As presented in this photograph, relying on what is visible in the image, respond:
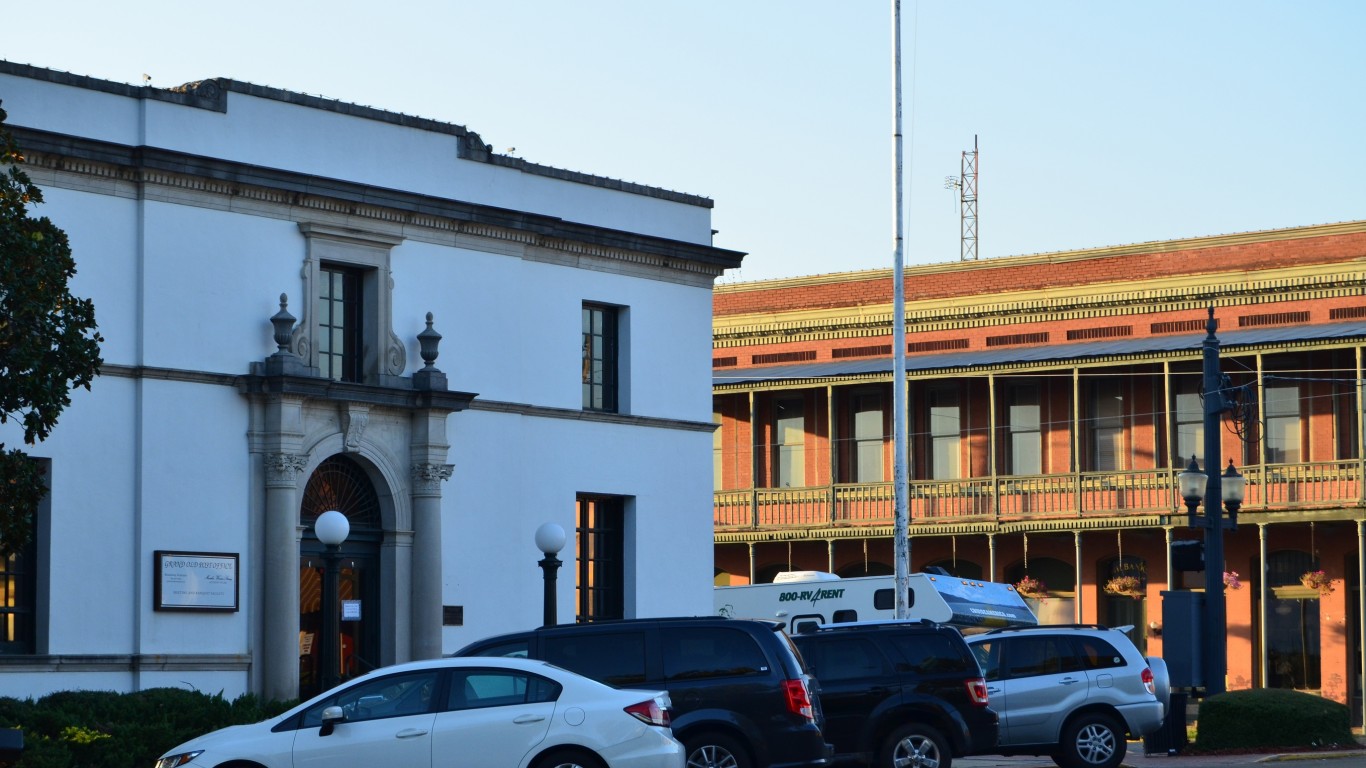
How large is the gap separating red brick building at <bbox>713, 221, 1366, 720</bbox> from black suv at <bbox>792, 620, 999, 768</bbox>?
1751cm

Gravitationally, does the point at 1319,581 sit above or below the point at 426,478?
below

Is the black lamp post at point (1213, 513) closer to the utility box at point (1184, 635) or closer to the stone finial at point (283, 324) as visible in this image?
the utility box at point (1184, 635)

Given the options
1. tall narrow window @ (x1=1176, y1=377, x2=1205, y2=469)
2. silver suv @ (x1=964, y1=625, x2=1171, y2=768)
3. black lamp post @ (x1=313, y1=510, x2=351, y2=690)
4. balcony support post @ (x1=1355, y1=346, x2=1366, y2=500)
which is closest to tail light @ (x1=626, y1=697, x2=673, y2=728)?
black lamp post @ (x1=313, y1=510, x2=351, y2=690)

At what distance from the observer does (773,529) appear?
4597cm

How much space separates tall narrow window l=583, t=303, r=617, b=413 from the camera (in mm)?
30016

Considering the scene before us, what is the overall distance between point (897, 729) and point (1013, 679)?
362 centimetres

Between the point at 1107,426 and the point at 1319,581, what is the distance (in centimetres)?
593

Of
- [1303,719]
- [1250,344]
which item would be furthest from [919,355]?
[1303,719]

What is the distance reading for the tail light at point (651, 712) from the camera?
52.3 feet

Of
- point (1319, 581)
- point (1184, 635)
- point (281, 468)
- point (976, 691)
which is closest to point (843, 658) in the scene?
point (976, 691)

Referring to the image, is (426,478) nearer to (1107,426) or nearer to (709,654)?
(709,654)

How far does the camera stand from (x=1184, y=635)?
2642 centimetres

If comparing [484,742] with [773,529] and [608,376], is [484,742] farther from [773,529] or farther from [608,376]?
[773,529]

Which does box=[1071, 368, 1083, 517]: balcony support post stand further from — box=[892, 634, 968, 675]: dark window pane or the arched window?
box=[892, 634, 968, 675]: dark window pane
